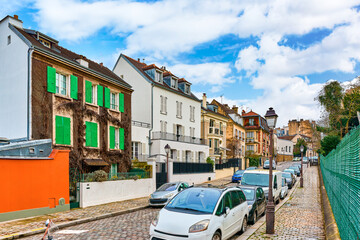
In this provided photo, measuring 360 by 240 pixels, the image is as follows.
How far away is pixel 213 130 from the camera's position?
4597 centimetres

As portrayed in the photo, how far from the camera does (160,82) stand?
A: 35.4m

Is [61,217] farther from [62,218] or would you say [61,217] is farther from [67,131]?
[67,131]

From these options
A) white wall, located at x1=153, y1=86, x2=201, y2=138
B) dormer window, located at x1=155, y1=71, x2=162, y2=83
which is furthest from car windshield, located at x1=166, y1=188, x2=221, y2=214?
dormer window, located at x1=155, y1=71, x2=162, y2=83

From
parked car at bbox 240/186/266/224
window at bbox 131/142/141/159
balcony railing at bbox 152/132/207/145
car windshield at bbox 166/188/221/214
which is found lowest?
parked car at bbox 240/186/266/224

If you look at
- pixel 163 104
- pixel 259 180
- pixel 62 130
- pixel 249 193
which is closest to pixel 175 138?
pixel 163 104

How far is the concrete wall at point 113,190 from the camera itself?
17.2 meters

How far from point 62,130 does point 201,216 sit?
14.0m

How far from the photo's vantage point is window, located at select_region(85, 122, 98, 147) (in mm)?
21381

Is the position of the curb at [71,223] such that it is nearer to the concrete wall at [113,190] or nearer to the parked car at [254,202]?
the concrete wall at [113,190]

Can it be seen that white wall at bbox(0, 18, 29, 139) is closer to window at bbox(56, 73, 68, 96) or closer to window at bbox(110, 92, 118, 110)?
window at bbox(56, 73, 68, 96)

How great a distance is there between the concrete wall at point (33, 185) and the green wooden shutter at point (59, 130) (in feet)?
10.4

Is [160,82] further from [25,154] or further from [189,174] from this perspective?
[25,154]

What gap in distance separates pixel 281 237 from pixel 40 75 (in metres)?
15.8

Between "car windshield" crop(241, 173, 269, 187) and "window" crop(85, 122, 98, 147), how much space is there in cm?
1096
